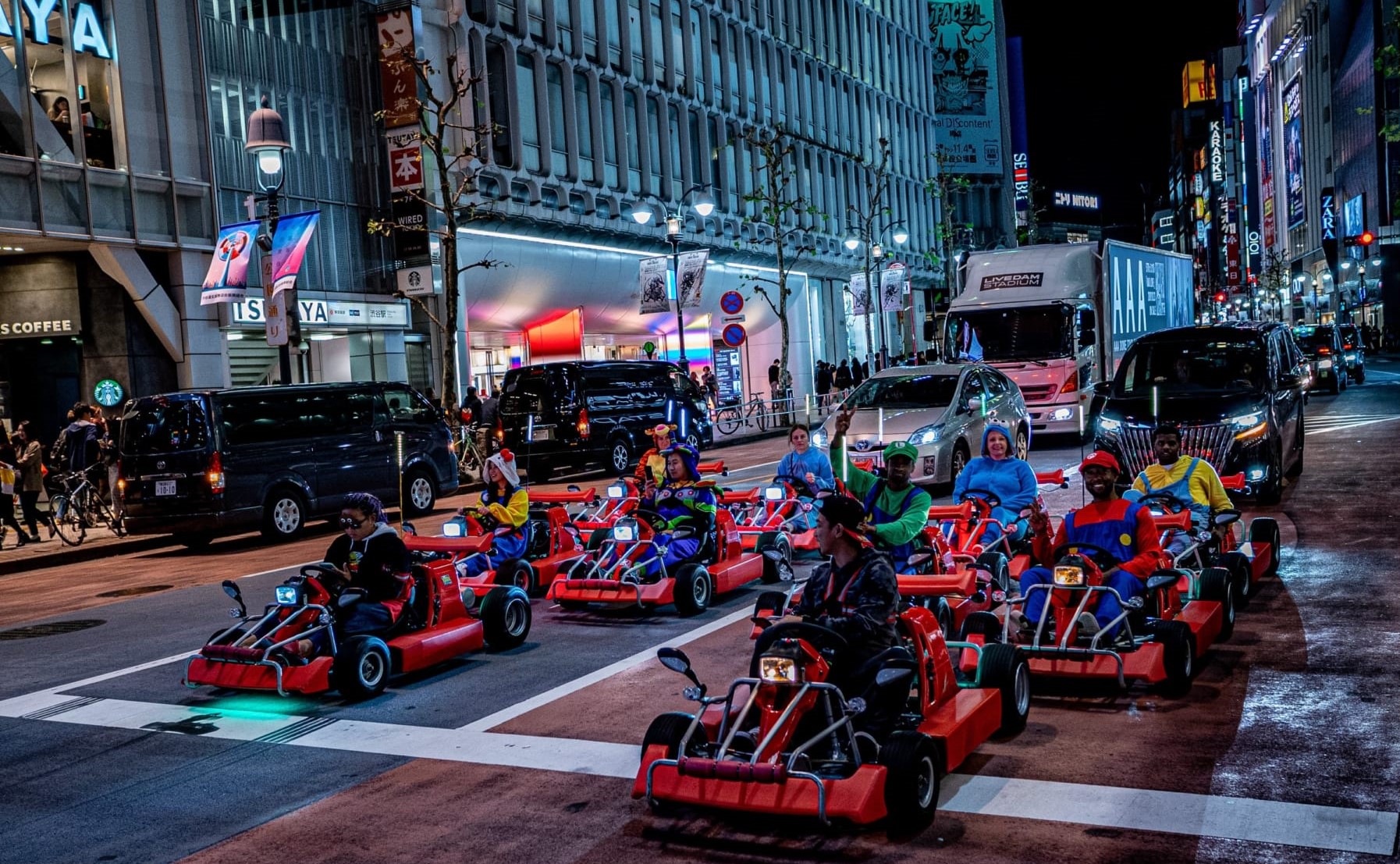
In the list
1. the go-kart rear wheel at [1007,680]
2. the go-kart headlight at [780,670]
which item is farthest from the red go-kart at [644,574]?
the go-kart headlight at [780,670]

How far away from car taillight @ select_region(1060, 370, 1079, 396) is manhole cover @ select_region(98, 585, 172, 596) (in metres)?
15.6

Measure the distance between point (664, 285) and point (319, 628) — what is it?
25.2m

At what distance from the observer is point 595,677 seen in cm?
866

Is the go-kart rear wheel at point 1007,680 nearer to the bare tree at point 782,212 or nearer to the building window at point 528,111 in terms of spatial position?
the building window at point 528,111

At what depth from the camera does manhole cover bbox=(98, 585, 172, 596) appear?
14.1 m

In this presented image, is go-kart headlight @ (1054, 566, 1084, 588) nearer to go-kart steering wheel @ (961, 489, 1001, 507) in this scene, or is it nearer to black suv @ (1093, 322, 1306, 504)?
go-kart steering wheel @ (961, 489, 1001, 507)

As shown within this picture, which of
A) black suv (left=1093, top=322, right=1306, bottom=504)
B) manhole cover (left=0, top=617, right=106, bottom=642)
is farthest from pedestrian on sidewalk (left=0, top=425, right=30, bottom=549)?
black suv (left=1093, top=322, right=1306, bottom=504)

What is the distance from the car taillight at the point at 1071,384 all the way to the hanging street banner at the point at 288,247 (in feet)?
44.2

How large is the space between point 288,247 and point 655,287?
13684 mm

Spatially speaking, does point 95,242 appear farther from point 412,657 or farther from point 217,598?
point 412,657

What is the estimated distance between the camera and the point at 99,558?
59.7 feet

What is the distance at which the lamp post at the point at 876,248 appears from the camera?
44875 mm

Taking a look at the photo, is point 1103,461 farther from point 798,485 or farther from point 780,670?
point 798,485

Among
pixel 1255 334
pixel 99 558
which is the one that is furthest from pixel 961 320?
pixel 99 558
